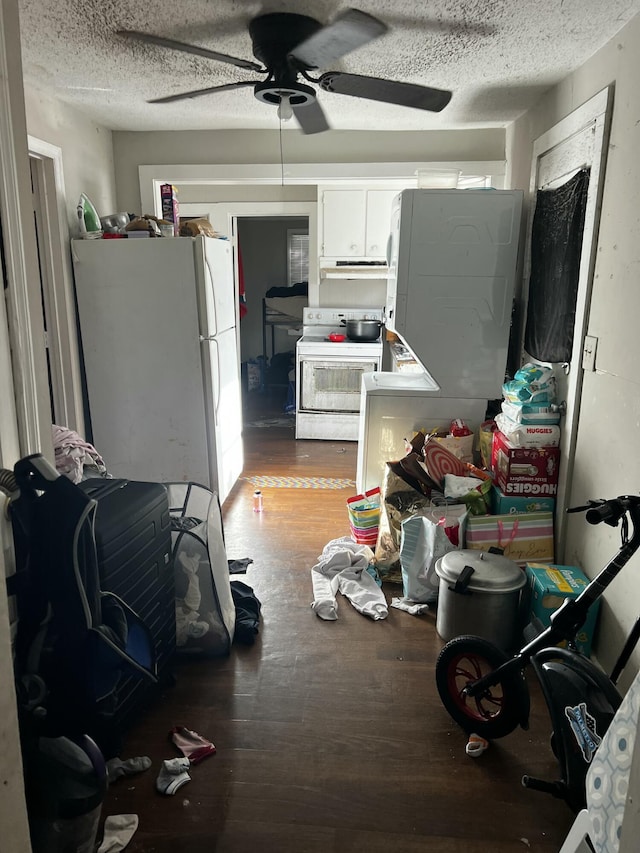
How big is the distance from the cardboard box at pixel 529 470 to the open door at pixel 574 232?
0.15 ft

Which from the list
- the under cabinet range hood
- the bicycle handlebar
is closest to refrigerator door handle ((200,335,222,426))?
the under cabinet range hood

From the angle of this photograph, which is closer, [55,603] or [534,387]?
[55,603]

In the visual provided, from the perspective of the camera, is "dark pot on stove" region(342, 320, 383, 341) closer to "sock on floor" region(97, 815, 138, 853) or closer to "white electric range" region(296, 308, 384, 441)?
"white electric range" region(296, 308, 384, 441)

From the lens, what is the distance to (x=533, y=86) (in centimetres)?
281

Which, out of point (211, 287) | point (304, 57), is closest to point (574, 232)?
point (304, 57)

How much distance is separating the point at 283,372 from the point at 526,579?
198 inches

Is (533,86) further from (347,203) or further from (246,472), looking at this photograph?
(246,472)

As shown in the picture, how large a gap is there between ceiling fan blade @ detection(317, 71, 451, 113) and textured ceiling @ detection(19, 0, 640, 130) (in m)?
0.18

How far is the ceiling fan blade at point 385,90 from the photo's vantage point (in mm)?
2246

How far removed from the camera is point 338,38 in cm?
199

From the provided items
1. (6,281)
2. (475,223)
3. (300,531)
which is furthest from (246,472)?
(6,281)

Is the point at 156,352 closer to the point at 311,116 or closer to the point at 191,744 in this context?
the point at 311,116

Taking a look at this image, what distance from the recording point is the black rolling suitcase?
5.33 ft

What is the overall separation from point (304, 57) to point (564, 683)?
7.58 feet
